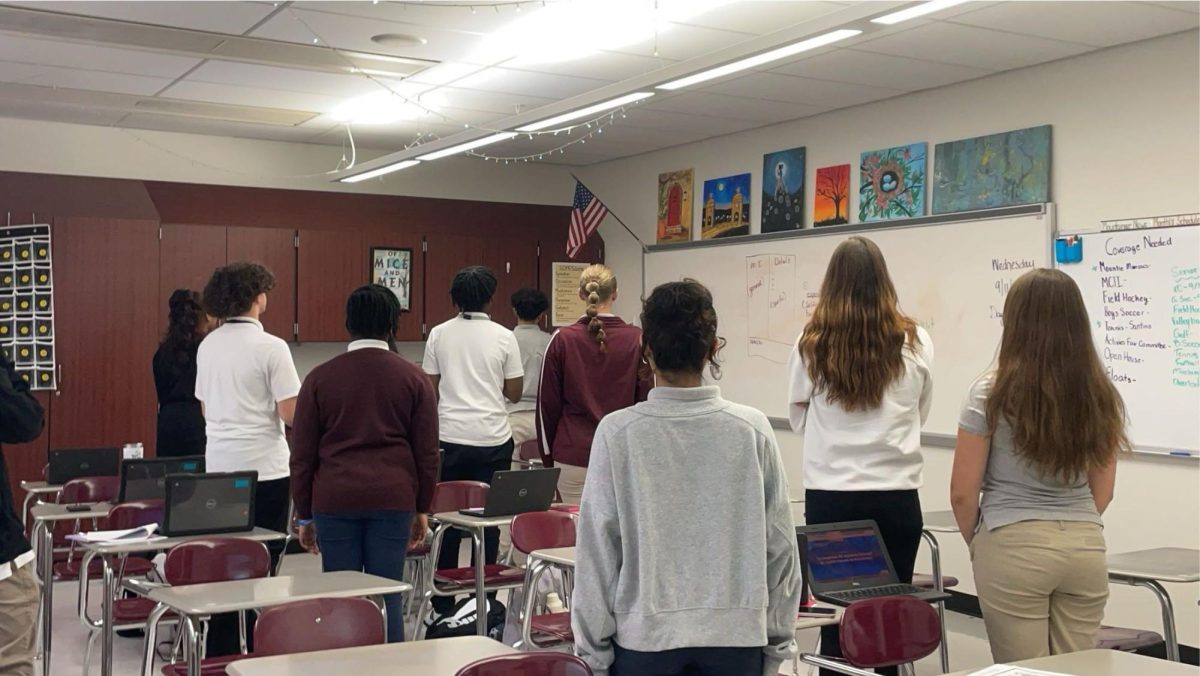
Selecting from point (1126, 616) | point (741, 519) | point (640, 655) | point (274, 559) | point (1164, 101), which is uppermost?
point (1164, 101)

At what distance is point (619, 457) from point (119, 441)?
6650mm

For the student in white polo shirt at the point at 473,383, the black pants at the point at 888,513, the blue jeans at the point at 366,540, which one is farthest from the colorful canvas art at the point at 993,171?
the blue jeans at the point at 366,540

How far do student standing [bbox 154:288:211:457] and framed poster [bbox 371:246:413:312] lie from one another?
3.12 meters

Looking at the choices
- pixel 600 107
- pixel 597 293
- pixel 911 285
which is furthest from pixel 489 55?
pixel 911 285

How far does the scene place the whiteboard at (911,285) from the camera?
6230 mm

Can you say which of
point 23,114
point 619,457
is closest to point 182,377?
point 23,114

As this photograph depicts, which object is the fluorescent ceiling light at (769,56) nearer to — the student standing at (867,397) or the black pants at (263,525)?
the student standing at (867,397)

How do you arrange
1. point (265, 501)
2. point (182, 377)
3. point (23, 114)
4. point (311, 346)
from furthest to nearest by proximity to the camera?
point (311, 346), point (23, 114), point (182, 377), point (265, 501)

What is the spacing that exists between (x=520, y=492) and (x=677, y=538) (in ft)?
8.34

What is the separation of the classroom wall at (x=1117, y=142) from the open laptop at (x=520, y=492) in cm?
276

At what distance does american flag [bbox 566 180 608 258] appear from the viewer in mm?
9398

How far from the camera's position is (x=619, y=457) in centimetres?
228

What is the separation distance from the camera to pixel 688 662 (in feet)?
7.43

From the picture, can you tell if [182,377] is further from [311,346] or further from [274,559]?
[311,346]
